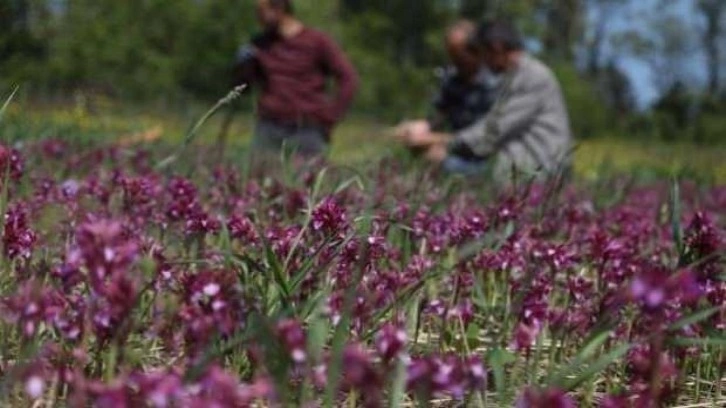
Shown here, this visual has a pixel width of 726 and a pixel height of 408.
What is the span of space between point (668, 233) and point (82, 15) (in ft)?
99.3

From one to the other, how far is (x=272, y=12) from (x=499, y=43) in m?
2.51

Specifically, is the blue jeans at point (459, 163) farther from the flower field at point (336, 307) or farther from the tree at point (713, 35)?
the tree at point (713, 35)

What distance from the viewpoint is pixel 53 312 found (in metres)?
1.87

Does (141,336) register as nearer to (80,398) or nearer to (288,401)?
(288,401)

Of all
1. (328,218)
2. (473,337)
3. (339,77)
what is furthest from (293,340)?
(339,77)

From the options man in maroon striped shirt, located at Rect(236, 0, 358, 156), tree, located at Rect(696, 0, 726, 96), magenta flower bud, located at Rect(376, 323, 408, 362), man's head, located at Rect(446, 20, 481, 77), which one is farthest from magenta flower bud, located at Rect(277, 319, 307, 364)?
tree, located at Rect(696, 0, 726, 96)

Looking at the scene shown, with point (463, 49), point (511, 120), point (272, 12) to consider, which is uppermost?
point (272, 12)

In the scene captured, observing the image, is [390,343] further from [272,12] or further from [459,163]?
[272,12]

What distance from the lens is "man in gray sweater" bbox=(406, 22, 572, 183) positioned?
9.38 metres

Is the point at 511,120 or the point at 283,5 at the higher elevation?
the point at 283,5

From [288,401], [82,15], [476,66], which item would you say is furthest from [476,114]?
[82,15]

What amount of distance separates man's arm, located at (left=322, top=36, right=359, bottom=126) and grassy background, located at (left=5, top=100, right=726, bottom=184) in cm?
47

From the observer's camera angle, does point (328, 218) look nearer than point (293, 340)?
No

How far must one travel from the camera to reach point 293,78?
1174 centimetres
